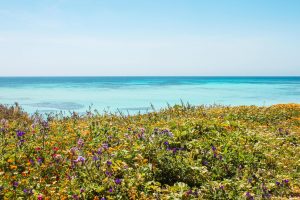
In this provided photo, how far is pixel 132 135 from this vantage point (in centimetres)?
904

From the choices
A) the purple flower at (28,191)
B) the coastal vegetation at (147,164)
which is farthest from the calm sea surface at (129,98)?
the purple flower at (28,191)

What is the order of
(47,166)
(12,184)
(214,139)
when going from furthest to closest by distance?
1. (214,139)
2. (47,166)
3. (12,184)

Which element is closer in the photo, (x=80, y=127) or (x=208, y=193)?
(x=208, y=193)

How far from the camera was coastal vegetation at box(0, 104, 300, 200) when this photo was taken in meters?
6.20

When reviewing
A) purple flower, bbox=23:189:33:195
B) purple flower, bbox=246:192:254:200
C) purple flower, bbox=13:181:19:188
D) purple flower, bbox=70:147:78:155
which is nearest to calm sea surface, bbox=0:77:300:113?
purple flower, bbox=70:147:78:155

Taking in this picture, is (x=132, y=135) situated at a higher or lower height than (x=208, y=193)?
higher

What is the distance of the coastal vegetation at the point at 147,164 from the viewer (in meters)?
6.20

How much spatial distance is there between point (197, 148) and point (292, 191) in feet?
7.93

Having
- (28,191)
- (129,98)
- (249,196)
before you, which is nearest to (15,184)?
(28,191)

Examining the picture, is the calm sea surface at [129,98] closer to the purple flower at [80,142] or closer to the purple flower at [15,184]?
the purple flower at [80,142]

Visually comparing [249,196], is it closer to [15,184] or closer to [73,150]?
[73,150]

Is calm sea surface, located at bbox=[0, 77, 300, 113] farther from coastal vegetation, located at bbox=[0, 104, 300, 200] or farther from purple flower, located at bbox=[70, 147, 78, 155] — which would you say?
purple flower, located at bbox=[70, 147, 78, 155]

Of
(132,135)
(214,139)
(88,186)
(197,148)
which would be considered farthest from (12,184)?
(214,139)

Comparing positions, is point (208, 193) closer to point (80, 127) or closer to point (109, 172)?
point (109, 172)
